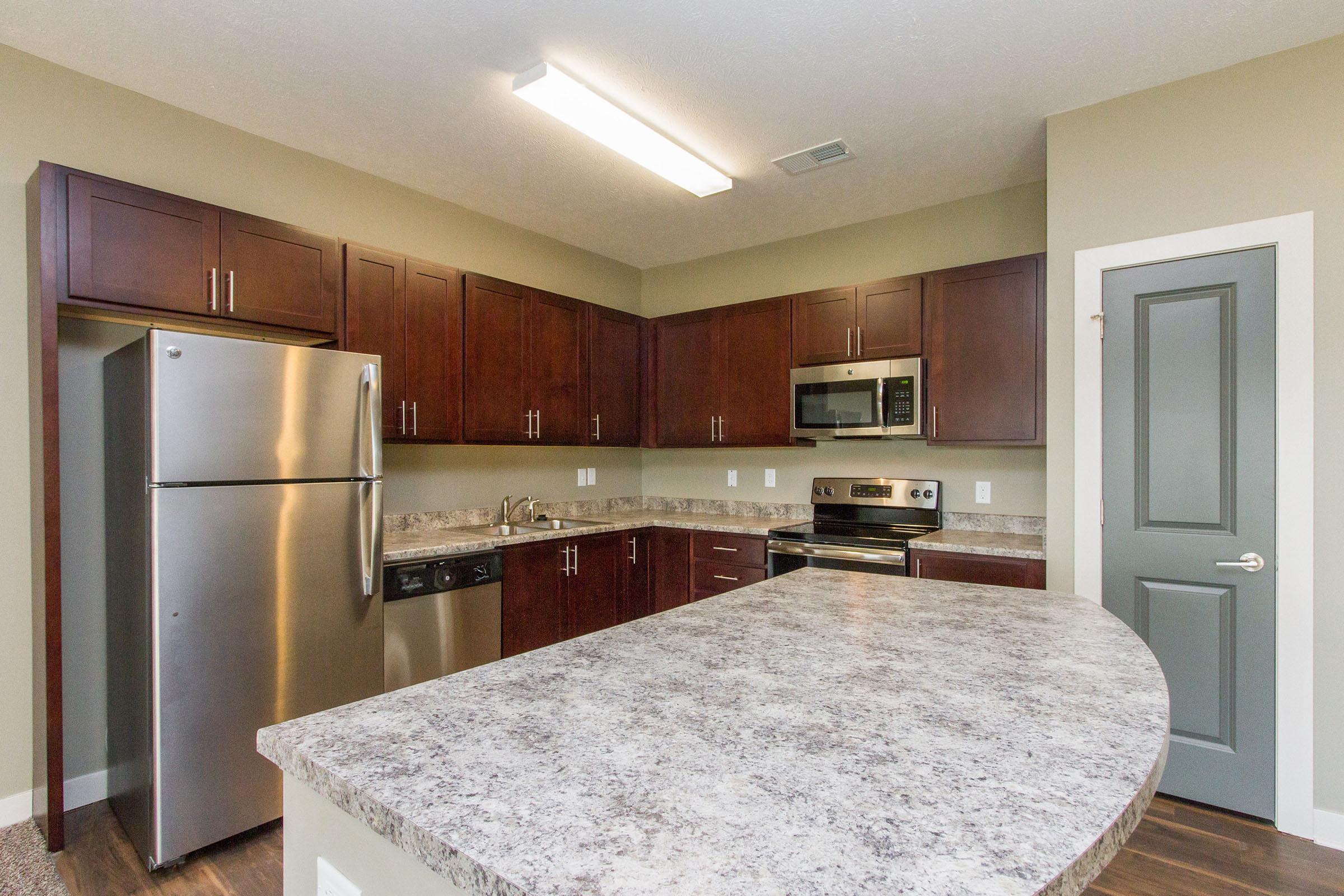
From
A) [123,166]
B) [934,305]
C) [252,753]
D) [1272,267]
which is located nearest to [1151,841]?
[1272,267]

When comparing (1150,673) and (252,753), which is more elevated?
(1150,673)

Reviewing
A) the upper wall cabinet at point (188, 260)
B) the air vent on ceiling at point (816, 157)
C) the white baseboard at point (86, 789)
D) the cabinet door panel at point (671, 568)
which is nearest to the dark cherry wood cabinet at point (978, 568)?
the cabinet door panel at point (671, 568)

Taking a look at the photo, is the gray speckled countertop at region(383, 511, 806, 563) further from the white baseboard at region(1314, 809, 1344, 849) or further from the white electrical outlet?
the white baseboard at region(1314, 809, 1344, 849)

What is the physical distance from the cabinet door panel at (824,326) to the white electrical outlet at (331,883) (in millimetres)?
3243

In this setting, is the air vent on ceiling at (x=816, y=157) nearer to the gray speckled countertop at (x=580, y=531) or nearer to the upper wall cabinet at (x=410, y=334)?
the upper wall cabinet at (x=410, y=334)

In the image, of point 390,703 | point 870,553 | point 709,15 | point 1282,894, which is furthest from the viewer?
point 870,553

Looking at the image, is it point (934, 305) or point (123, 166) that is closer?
point (123, 166)

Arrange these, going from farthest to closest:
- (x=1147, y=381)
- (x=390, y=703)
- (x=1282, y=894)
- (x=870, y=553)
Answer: (x=870, y=553), (x=1147, y=381), (x=1282, y=894), (x=390, y=703)

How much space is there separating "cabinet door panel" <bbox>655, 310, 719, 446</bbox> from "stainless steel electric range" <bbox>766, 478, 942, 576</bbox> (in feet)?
2.64

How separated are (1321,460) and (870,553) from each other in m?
1.61

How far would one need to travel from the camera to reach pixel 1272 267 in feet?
7.43

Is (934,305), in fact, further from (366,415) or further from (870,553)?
→ (366,415)

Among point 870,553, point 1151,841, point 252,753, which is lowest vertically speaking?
point 1151,841

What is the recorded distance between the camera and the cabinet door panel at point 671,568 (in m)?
3.90
